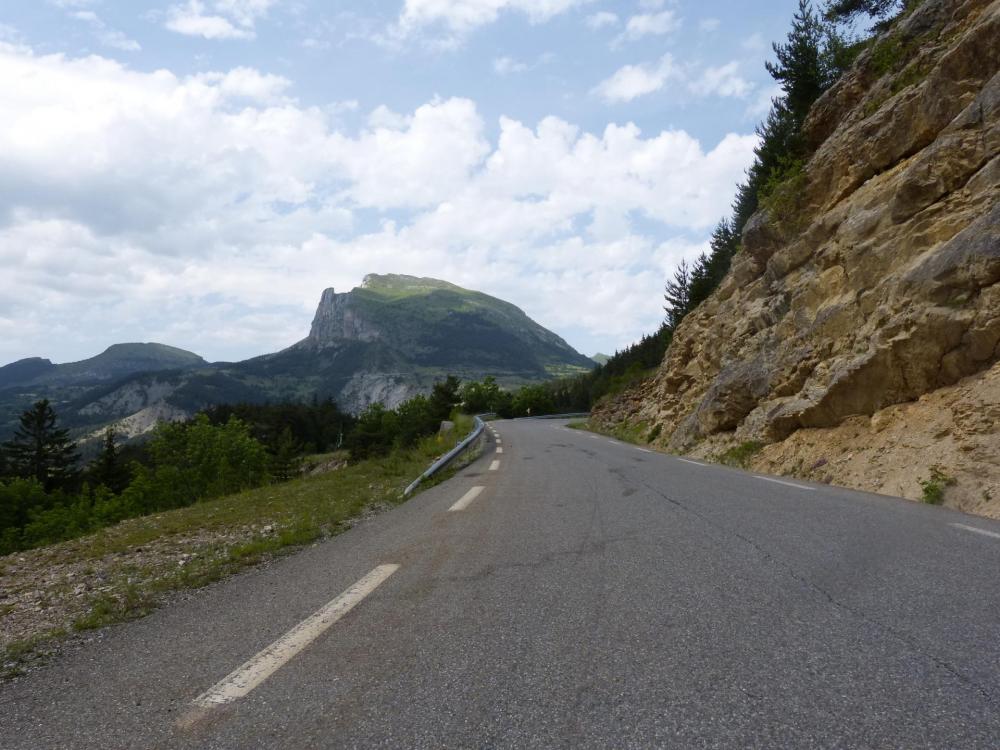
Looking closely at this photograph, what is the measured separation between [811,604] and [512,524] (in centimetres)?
317

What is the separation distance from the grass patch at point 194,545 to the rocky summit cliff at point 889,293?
7879 millimetres

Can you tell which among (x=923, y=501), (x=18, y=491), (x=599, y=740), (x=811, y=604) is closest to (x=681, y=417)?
(x=923, y=501)

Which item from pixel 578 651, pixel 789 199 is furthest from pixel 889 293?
pixel 578 651

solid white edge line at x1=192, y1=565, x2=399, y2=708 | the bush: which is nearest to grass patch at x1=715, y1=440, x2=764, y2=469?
solid white edge line at x1=192, y1=565, x2=399, y2=708

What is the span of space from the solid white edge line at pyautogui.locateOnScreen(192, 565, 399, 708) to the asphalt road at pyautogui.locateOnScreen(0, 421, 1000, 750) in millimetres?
40

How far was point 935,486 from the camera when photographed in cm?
750

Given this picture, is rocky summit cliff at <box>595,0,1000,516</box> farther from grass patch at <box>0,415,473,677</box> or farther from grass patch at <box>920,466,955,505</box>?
grass patch at <box>0,415,473,677</box>

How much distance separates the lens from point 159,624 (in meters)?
3.65

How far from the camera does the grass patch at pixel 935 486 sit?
7312mm

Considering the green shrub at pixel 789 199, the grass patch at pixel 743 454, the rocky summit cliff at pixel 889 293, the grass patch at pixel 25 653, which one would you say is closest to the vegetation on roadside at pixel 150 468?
the grass patch at pixel 743 454

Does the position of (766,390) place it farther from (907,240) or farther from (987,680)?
(987,680)

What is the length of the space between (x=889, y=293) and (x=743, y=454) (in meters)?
4.60

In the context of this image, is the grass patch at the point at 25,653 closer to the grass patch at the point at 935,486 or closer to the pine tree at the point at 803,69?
the grass patch at the point at 935,486

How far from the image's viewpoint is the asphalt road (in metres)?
2.15
